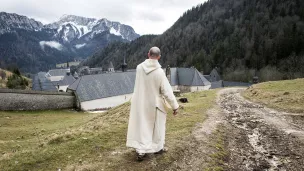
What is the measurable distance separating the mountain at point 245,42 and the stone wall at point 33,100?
8832 cm

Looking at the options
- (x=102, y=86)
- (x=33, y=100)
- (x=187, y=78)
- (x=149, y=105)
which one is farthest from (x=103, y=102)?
(x=149, y=105)

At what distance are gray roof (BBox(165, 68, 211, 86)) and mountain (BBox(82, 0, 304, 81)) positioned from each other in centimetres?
4953

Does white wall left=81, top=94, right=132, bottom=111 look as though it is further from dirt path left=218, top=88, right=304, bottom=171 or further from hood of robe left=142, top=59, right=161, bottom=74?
hood of robe left=142, top=59, right=161, bottom=74

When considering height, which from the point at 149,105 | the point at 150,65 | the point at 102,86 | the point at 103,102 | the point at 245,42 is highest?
the point at 245,42

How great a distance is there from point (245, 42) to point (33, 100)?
135229mm

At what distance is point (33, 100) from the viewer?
4412 centimetres

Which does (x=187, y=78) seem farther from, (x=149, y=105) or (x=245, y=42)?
(x=245, y=42)

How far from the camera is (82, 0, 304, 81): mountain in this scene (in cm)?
12719

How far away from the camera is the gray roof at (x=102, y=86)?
5070 cm

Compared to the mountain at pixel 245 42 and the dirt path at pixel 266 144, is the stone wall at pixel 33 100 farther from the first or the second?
the mountain at pixel 245 42

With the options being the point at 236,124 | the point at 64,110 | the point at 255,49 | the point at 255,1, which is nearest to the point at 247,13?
the point at 255,1

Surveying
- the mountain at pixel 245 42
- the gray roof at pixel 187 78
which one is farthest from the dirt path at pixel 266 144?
the mountain at pixel 245 42

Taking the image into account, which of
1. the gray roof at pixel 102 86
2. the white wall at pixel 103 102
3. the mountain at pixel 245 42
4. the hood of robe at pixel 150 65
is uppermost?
the mountain at pixel 245 42

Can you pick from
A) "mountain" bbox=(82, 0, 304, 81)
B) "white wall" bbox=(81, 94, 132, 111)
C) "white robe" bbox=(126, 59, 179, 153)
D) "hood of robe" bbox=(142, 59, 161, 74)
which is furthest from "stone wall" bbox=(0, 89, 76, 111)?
"mountain" bbox=(82, 0, 304, 81)
